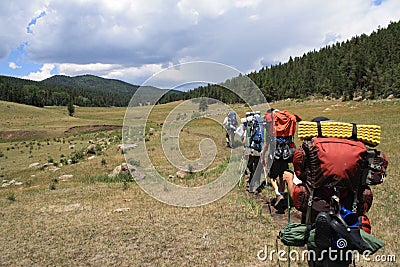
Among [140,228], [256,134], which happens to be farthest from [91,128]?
[140,228]

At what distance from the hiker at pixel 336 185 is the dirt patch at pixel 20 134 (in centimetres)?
6177

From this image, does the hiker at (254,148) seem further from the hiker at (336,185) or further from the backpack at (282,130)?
the hiker at (336,185)

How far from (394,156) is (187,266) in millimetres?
13533

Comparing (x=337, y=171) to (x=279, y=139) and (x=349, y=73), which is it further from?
(x=349, y=73)

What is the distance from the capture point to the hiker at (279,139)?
7.70m

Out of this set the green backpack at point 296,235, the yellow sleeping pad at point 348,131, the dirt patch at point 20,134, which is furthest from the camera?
the dirt patch at point 20,134

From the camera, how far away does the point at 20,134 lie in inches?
2297

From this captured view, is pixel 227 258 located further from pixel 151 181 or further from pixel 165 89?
pixel 151 181

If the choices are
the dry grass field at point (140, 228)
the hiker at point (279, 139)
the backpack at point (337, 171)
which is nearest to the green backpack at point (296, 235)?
the backpack at point (337, 171)

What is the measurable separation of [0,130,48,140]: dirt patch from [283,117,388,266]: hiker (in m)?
61.8

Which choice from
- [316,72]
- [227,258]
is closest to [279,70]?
[316,72]


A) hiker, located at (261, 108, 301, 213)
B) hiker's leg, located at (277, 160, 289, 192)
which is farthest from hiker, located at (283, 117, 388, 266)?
hiker's leg, located at (277, 160, 289, 192)

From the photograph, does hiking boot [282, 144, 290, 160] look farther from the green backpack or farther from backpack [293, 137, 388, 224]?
backpack [293, 137, 388, 224]

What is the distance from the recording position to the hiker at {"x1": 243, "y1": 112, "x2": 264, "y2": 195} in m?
9.42
